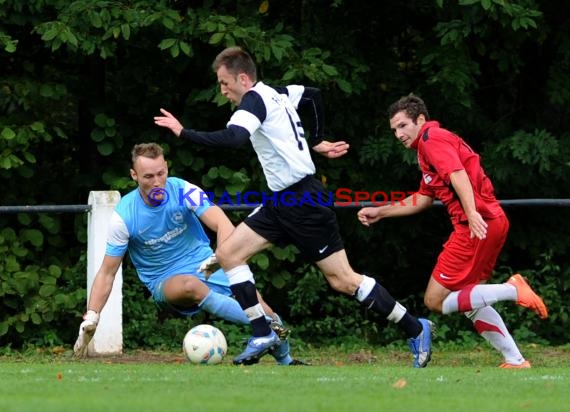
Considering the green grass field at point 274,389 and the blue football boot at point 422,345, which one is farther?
the blue football boot at point 422,345

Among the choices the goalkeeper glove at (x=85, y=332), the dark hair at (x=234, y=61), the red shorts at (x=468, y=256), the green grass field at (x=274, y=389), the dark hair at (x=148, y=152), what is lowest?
the green grass field at (x=274, y=389)

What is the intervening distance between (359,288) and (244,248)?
0.84 m

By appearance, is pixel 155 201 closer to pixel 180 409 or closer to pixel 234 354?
pixel 234 354

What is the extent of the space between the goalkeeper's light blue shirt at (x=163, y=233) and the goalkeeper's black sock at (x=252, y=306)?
1039 millimetres

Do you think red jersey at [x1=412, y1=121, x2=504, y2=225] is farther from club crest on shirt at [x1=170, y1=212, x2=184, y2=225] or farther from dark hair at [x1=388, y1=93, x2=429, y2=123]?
club crest on shirt at [x1=170, y1=212, x2=184, y2=225]

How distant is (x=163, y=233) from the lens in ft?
33.0

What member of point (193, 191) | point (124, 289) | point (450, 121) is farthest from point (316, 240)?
point (450, 121)

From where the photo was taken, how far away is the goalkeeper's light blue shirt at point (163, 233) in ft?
32.7

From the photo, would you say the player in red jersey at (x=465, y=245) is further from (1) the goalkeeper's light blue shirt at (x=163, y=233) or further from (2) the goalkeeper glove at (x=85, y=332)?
(2) the goalkeeper glove at (x=85, y=332)

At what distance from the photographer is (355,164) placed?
13.1m

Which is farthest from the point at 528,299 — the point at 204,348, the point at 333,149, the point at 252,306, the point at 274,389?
the point at 274,389

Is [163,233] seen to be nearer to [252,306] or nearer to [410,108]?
[252,306]

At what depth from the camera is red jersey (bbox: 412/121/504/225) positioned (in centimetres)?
917

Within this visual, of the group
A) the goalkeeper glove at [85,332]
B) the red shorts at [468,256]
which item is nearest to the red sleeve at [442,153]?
the red shorts at [468,256]
